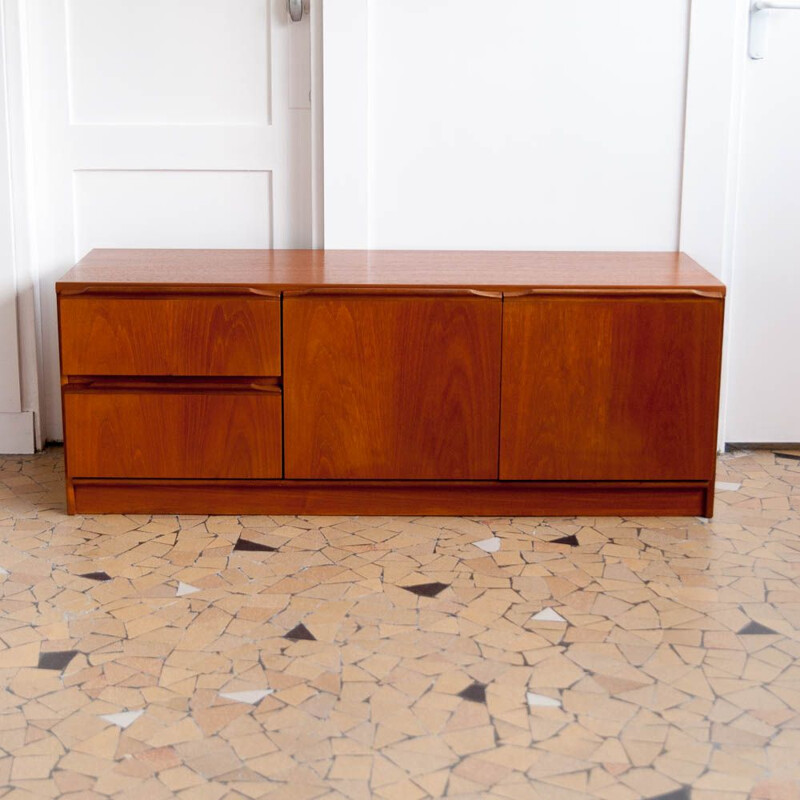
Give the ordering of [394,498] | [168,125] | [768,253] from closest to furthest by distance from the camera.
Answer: [394,498]
[168,125]
[768,253]

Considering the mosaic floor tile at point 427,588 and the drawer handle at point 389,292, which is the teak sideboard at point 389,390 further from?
the mosaic floor tile at point 427,588

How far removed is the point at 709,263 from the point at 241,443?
57.9 inches

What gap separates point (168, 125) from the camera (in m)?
3.48

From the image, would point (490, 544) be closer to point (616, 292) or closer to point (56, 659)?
point (616, 292)

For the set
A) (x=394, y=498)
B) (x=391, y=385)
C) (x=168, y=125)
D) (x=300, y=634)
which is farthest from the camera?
(x=168, y=125)

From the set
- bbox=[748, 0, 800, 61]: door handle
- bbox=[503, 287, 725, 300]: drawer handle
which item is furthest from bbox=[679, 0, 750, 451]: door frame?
bbox=[503, 287, 725, 300]: drawer handle

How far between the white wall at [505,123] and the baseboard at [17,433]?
1061mm

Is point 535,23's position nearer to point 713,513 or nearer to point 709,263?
point 709,263

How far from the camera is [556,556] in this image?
289cm

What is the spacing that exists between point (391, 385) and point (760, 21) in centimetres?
151

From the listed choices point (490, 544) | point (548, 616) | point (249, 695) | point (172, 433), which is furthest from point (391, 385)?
point (249, 695)

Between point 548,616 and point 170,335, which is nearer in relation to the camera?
point 548,616

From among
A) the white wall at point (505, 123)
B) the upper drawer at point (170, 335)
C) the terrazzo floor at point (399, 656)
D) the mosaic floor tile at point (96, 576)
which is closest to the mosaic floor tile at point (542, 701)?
the terrazzo floor at point (399, 656)

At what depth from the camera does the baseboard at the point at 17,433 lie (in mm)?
3596
